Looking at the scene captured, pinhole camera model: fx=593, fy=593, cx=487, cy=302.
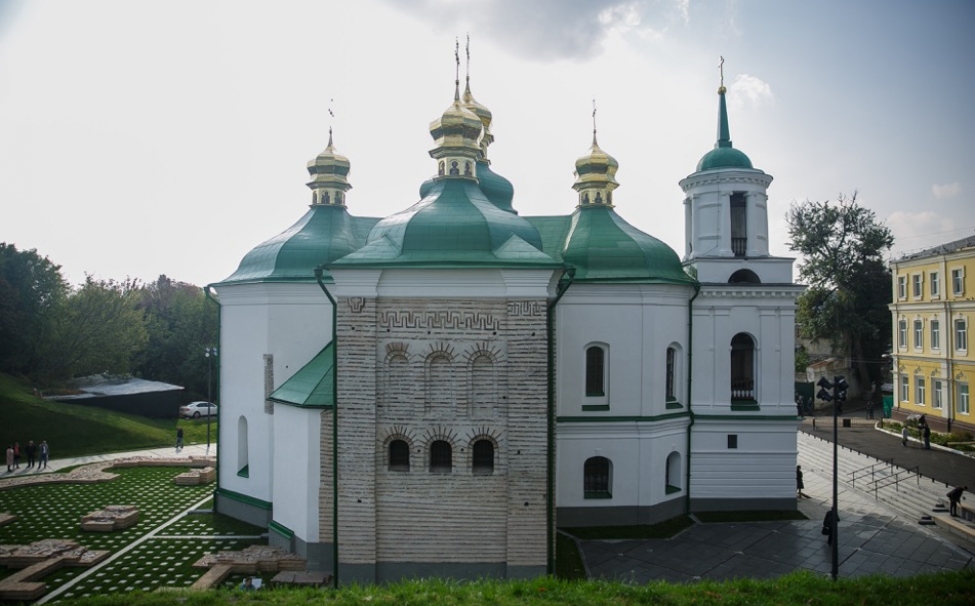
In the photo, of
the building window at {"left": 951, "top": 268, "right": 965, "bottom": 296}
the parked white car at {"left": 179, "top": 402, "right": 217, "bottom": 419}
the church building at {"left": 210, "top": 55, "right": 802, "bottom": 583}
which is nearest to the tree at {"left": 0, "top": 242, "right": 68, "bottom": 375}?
the parked white car at {"left": 179, "top": 402, "right": 217, "bottom": 419}

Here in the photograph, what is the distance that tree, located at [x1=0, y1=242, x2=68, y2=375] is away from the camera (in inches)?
1357

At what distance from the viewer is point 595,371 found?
16.3m

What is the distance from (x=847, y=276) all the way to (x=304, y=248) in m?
38.0

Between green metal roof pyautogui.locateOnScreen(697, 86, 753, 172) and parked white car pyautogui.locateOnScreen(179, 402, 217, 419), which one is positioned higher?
green metal roof pyautogui.locateOnScreen(697, 86, 753, 172)

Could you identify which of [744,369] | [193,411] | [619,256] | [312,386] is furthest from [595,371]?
[193,411]

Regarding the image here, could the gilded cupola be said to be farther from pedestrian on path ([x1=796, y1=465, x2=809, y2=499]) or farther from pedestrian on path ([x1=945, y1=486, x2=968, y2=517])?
pedestrian on path ([x1=945, y1=486, x2=968, y2=517])

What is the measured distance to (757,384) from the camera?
1741 cm

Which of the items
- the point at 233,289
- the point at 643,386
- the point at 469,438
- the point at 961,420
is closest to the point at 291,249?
the point at 233,289

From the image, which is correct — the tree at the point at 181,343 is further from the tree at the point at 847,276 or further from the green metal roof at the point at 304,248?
the tree at the point at 847,276

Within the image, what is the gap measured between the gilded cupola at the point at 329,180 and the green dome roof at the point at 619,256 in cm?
718

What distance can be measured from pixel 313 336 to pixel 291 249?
2.46m

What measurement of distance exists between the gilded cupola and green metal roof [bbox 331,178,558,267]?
5.38 metres

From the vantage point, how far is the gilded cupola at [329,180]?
18250mm

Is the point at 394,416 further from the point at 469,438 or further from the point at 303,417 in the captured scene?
the point at 303,417
